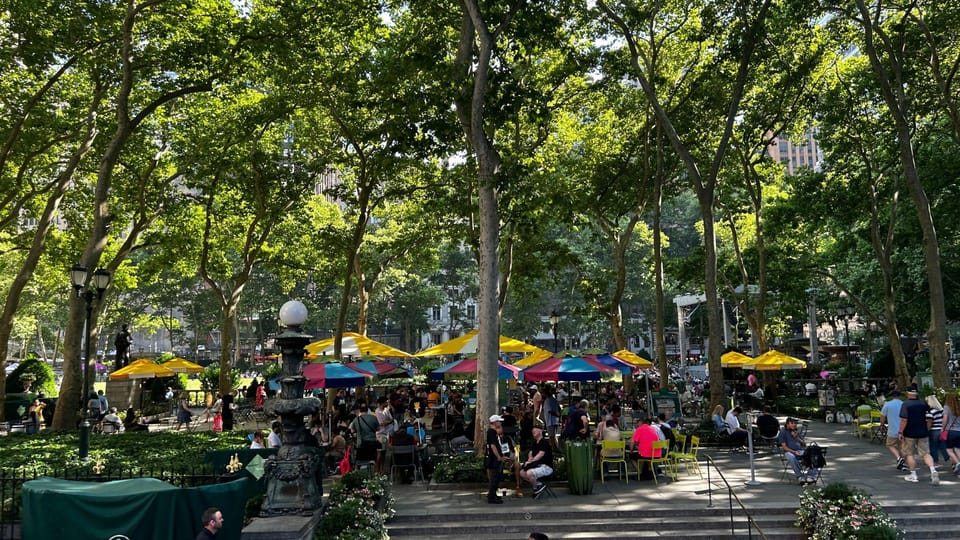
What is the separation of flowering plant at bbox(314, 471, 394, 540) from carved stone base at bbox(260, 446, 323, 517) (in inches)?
14.2

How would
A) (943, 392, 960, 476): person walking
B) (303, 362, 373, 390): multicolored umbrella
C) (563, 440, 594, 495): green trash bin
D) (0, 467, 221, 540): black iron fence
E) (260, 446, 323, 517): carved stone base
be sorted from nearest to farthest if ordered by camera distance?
(260, 446, 323, 517): carved stone base < (0, 467, 221, 540): black iron fence < (563, 440, 594, 495): green trash bin < (943, 392, 960, 476): person walking < (303, 362, 373, 390): multicolored umbrella

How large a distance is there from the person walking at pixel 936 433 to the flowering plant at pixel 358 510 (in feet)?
35.3

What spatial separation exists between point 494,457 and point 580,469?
5.41ft

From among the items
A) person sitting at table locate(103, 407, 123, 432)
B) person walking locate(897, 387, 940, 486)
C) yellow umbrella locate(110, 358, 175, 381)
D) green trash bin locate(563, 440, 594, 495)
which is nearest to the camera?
green trash bin locate(563, 440, 594, 495)

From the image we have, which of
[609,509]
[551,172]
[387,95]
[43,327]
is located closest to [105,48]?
[387,95]

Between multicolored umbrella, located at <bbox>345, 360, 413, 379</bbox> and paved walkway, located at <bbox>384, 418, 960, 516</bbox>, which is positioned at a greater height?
multicolored umbrella, located at <bbox>345, 360, 413, 379</bbox>

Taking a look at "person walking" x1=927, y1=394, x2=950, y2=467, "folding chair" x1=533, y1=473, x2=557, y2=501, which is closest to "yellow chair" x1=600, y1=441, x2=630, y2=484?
"folding chair" x1=533, y1=473, x2=557, y2=501

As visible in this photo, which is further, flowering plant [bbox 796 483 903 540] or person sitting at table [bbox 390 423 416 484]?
person sitting at table [bbox 390 423 416 484]

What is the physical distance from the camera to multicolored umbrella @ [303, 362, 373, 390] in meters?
17.2

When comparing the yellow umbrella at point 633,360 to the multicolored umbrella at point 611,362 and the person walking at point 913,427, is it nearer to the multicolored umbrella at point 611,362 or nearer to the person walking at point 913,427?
the multicolored umbrella at point 611,362

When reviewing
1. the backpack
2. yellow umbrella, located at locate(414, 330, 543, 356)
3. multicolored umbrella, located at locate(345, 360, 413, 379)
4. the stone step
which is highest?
yellow umbrella, located at locate(414, 330, 543, 356)

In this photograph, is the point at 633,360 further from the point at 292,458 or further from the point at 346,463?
the point at 292,458

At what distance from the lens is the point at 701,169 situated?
86.6 ft

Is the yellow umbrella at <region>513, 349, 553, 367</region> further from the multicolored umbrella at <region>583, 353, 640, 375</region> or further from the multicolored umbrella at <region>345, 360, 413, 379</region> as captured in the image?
the multicolored umbrella at <region>583, 353, 640, 375</region>
